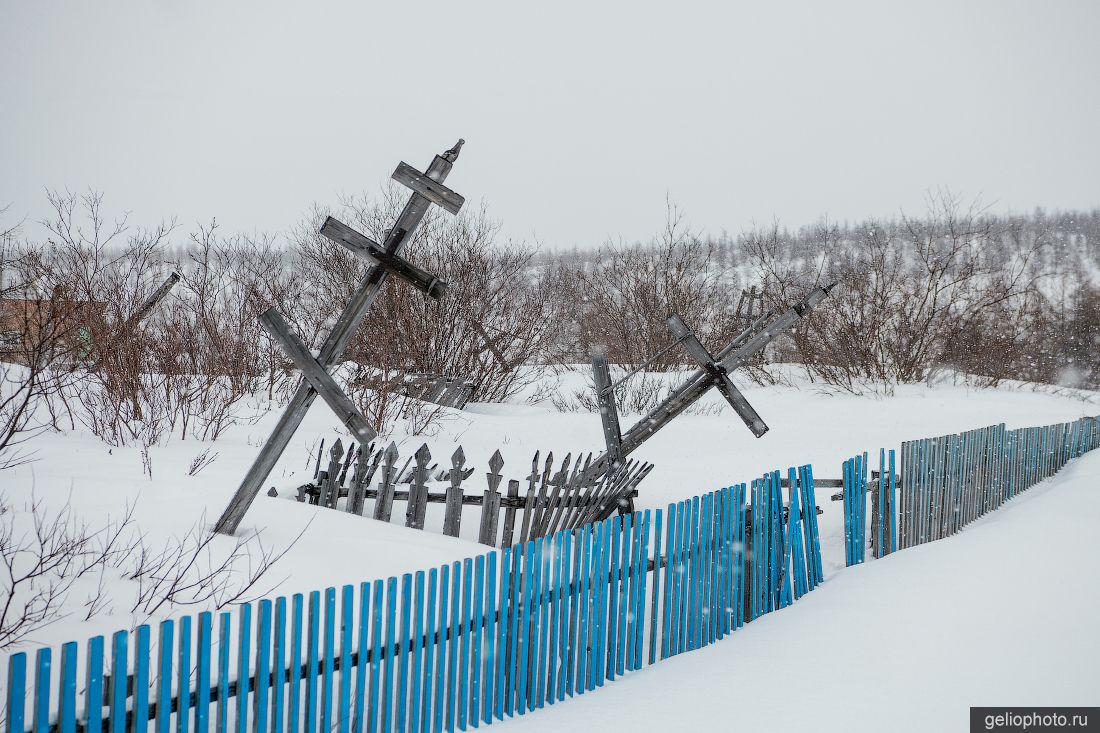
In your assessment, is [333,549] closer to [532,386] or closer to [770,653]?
[770,653]

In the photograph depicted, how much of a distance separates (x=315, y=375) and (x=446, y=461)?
17.3 feet

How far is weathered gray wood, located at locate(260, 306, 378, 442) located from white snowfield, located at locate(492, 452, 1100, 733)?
2.16 meters

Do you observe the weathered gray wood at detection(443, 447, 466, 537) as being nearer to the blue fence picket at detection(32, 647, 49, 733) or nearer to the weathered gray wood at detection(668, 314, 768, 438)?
the weathered gray wood at detection(668, 314, 768, 438)

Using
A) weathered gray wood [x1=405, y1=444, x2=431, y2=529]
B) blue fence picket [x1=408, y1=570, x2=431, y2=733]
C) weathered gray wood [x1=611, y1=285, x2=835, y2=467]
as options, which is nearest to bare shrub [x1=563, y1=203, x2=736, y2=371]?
weathered gray wood [x1=611, y1=285, x2=835, y2=467]

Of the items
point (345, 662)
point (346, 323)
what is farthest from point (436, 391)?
point (345, 662)

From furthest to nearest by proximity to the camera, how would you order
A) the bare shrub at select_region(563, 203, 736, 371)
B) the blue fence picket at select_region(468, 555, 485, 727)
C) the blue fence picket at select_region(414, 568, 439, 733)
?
the bare shrub at select_region(563, 203, 736, 371)
the blue fence picket at select_region(468, 555, 485, 727)
the blue fence picket at select_region(414, 568, 439, 733)

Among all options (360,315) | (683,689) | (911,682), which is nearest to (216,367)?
(360,315)

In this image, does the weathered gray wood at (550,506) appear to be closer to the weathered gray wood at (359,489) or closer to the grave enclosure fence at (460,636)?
the grave enclosure fence at (460,636)

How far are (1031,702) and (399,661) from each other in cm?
331

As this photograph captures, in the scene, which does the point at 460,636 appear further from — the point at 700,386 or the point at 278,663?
the point at 700,386

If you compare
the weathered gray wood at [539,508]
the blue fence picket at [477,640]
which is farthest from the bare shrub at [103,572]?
the weathered gray wood at [539,508]

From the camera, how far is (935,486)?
7.46m

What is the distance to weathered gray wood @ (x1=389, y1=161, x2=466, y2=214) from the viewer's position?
448 centimetres

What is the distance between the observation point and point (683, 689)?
380 centimetres
